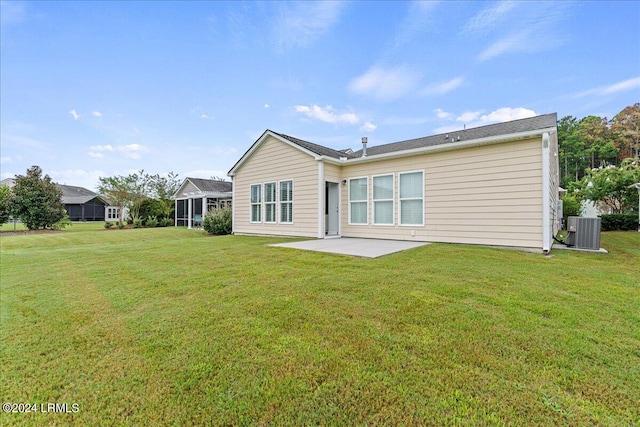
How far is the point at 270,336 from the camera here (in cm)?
253

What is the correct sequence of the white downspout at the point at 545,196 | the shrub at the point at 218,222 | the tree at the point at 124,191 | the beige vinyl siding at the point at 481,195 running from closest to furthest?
the white downspout at the point at 545,196 → the beige vinyl siding at the point at 481,195 → the shrub at the point at 218,222 → the tree at the point at 124,191

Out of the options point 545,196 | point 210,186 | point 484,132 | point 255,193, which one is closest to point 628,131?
point 484,132

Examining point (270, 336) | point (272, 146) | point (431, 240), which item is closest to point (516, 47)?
point (431, 240)

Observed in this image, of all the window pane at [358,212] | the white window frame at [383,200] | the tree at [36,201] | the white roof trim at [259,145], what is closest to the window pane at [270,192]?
the white roof trim at [259,145]

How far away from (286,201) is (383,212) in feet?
13.1

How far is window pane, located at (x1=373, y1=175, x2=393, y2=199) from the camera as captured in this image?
30.7 ft

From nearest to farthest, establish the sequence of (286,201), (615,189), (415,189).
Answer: (415,189) < (286,201) < (615,189)

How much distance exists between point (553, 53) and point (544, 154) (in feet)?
29.3

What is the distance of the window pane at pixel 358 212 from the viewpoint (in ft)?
33.0

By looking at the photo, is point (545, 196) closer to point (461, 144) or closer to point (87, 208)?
point (461, 144)

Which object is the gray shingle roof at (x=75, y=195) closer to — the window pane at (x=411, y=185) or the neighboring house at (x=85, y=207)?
the neighboring house at (x=85, y=207)

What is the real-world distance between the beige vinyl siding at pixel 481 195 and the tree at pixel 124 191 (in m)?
22.3

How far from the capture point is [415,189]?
8.84 metres

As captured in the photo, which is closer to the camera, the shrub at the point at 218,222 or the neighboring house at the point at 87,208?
the shrub at the point at 218,222
